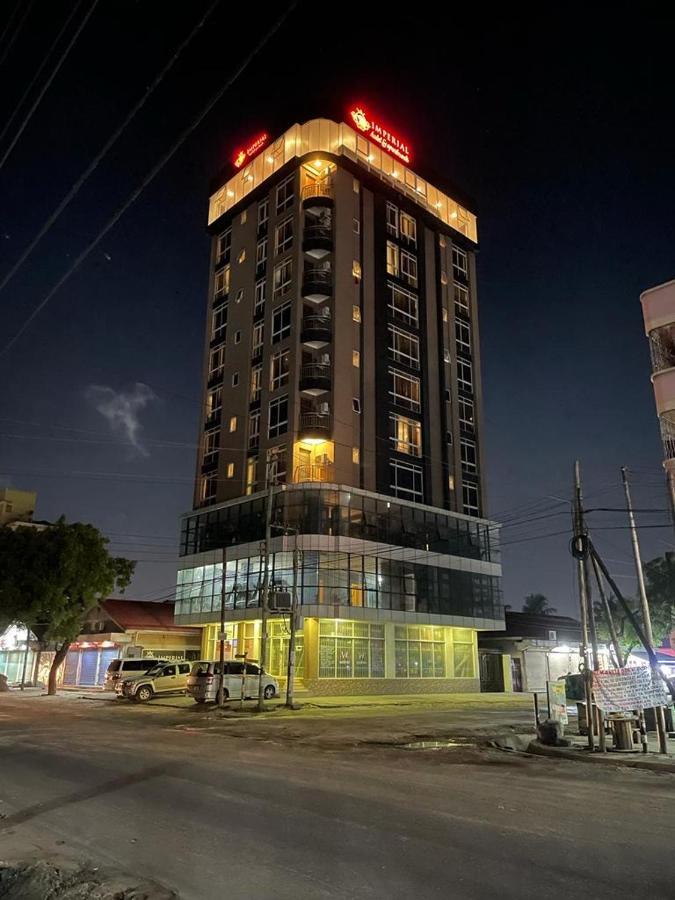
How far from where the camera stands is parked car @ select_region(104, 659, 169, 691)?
3666 cm

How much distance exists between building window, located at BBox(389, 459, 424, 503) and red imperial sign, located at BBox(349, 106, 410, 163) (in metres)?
27.9

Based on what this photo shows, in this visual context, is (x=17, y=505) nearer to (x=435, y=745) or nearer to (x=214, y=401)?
(x=214, y=401)

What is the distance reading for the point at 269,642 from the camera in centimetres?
4472

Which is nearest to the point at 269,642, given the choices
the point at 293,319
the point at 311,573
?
the point at 311,573

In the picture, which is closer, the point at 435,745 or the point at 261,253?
the point at 435,745

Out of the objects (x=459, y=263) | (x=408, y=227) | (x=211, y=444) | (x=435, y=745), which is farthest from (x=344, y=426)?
(x=435, y=745)

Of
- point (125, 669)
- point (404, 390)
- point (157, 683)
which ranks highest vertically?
point (404, 390)

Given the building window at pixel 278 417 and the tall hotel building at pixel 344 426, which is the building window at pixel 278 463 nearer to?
the tall hotel building at pixel 344 426

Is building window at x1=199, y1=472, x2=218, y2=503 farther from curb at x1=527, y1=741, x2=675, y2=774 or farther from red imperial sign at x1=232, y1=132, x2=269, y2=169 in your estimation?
curb at x1=527, y1=741, x2=675, y2=774

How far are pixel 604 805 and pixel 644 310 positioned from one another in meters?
16.2

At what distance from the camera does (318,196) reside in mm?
51844

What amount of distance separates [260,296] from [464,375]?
1816cm

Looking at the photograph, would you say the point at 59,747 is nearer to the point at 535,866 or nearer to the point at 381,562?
the point at 535,866

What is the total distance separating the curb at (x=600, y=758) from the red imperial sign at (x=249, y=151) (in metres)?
55.3
